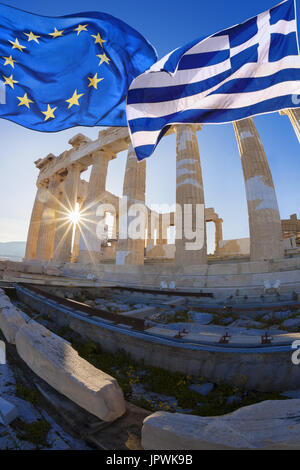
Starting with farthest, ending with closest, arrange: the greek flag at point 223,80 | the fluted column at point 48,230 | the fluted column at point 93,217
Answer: the fluted column at point 48,230, the fluted column at point 93,217, the greek flag at point 223,80

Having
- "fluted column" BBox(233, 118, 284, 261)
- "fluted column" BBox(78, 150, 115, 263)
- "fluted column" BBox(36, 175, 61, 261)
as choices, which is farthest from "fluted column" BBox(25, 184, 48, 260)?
"fluted column" BBox(233, 118, 284, 261)

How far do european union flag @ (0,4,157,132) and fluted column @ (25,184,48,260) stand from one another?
1124 inches

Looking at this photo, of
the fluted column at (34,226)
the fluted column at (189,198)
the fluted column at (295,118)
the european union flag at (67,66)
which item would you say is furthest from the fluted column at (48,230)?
the fluted column at (295,118)

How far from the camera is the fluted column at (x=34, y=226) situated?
32.0m

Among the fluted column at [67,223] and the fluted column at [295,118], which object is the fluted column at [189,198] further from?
the fluted column at [67,223]

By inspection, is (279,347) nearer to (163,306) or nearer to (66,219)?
(163,306)

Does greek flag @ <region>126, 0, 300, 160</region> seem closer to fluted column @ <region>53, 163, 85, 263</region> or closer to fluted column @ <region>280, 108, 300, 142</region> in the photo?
fluted column @ <region>280, 108, 300, 142</region>

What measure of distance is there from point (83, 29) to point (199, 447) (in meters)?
8.74

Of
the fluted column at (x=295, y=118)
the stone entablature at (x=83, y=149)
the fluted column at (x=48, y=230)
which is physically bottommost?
the fluted column at (x=48, y=230)

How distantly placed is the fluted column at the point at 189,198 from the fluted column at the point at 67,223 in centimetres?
1580

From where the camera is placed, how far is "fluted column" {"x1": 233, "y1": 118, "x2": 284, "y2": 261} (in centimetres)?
1339

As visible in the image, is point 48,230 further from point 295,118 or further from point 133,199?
point 295,118

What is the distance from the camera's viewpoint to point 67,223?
91.4 ft

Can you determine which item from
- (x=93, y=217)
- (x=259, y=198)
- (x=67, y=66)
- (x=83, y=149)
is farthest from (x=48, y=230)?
(x=67, y=66)
